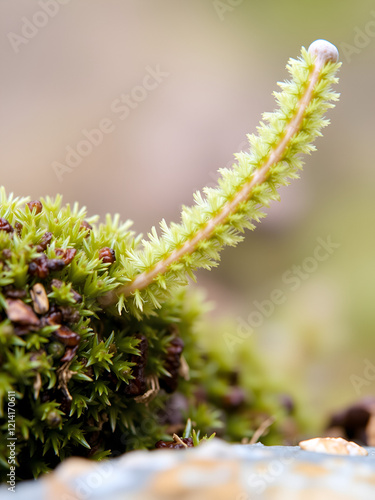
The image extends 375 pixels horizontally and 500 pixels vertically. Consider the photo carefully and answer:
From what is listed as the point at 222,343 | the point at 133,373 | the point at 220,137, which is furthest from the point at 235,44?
the point at 133,373

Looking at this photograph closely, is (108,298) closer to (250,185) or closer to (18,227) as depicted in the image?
(18,227)

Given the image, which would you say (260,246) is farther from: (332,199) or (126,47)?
(126,47)

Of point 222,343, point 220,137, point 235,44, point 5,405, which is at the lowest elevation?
point 5,405

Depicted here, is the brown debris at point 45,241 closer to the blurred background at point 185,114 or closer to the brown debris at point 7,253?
the brown debris at point 7,253

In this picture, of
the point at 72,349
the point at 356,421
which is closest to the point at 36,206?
the point at 72,349

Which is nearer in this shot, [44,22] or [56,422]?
[56,422]

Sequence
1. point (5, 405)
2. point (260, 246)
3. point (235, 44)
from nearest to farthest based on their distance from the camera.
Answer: point (5, 405) → point (260, 246) → point (235, 44)

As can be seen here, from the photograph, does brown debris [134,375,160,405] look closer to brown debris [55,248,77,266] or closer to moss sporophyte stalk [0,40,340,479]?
moss sporophyte stalk [0,40,340,479]

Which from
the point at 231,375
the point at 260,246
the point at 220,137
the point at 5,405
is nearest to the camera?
the point at 5,405
